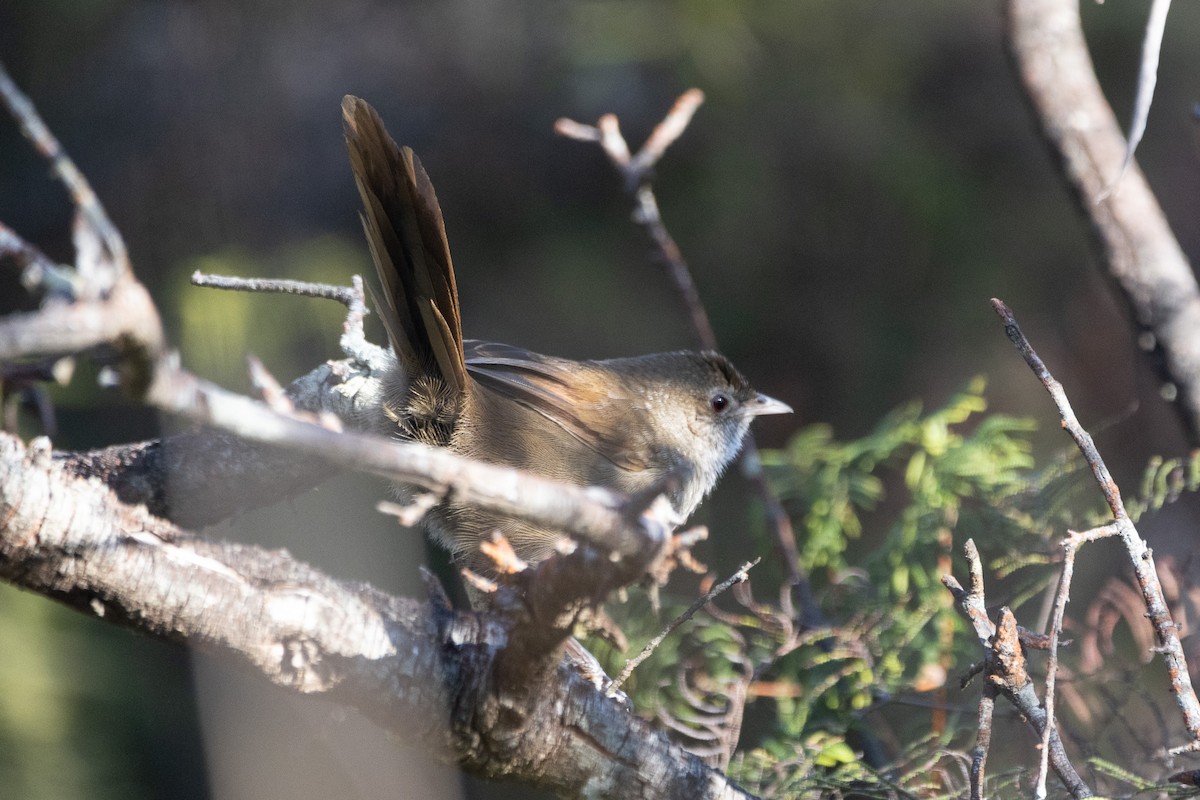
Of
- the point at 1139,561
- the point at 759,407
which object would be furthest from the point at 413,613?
the point at 759,407

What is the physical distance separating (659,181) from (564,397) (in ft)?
6.54

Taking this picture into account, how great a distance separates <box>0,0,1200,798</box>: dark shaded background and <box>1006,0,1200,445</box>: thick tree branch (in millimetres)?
1551

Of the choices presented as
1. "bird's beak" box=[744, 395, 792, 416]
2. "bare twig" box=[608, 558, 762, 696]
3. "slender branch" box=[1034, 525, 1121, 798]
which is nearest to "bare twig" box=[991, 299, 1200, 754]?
"slender branch" box=[1034, 525, 1121, 798]

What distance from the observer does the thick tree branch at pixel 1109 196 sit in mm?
2611

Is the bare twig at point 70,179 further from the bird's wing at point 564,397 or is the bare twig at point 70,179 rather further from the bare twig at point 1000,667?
the bird's wing at point 564,397

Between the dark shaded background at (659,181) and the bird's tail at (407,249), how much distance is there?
149 cm

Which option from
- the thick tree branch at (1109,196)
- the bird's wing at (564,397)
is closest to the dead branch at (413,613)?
the bird's wing at (564,397)

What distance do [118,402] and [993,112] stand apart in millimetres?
4180

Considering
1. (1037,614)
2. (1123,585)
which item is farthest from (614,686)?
(1037,614)

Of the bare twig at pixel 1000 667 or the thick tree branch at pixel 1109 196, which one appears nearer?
the bare twig at pixel 1000 667

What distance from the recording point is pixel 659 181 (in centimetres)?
462

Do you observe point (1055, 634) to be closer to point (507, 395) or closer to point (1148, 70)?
point (1148, 70)

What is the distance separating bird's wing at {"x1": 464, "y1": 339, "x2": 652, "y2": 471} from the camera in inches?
112

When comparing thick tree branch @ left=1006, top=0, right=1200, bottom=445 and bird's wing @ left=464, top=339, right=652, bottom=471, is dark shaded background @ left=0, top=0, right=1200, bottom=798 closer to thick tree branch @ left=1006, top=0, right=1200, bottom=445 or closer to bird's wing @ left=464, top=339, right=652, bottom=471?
bird's wing @ left=464, top=339, right=652, bottom=471
